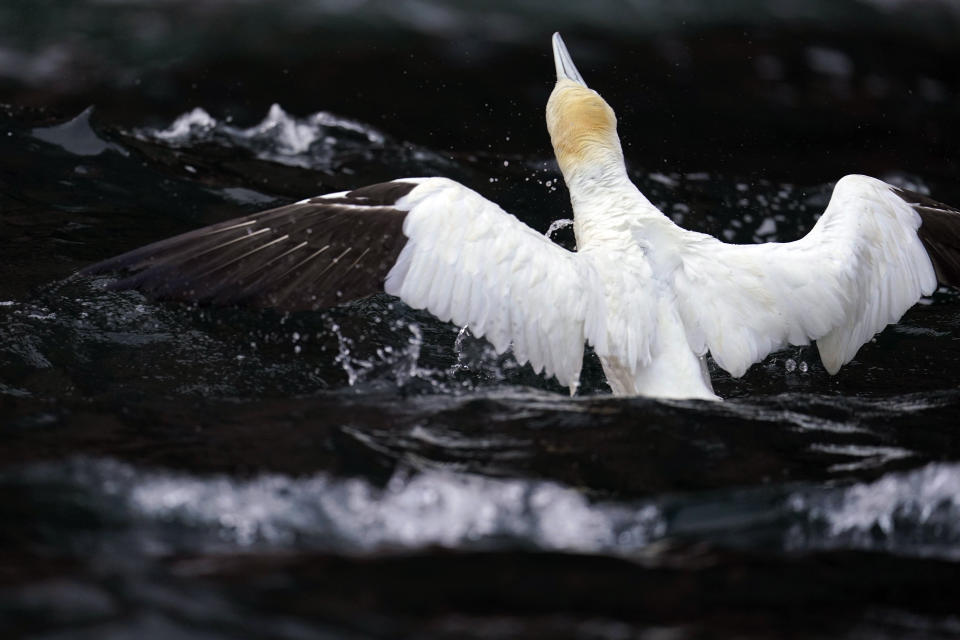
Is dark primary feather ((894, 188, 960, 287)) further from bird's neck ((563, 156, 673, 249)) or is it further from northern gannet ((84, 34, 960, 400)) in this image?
bird's neck ((563, 156, 673, 249))

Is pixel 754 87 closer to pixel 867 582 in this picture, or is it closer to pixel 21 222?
pixel 21 222

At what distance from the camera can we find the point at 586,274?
5.04m

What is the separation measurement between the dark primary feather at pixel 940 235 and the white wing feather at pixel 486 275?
2009 millimetres

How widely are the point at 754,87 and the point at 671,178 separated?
62.7 inches

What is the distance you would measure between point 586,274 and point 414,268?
0.74 metres

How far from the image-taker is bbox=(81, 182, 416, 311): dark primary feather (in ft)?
15.8

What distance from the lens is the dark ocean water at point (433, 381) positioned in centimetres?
346

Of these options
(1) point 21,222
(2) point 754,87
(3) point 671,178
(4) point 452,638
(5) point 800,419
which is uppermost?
(2) point 754,87

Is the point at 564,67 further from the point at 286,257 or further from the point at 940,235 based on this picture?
the point at 286,257

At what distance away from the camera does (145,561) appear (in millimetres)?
3514

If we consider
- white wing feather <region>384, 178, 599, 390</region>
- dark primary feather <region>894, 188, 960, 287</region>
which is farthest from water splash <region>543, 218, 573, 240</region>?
dark primary feather <region>894, 188, 960, 287</region>

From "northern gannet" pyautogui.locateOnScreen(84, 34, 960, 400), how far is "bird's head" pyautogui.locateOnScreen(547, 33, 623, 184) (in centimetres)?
6

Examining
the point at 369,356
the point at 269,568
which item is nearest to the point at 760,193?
the point at 369,356

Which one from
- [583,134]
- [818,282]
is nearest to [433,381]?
[583,134]
